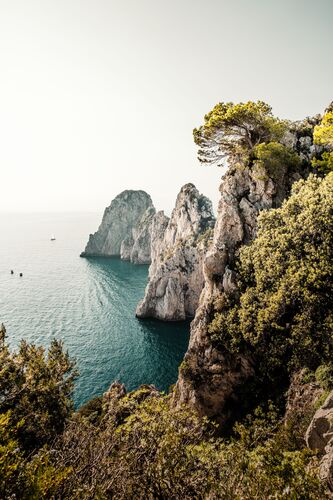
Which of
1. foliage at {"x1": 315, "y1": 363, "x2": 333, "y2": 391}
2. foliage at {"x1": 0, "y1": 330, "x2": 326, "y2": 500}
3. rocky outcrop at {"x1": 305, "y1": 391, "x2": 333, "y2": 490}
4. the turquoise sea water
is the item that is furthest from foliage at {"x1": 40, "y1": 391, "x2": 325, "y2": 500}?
the turquoise sea water

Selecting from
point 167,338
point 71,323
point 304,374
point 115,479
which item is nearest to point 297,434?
point 304,374

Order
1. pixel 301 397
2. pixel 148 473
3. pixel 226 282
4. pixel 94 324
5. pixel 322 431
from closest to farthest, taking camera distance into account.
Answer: pixel 148 473 → pixel 322 431 → pixel 301 397 → pixel 226 282 → pixel 94 324

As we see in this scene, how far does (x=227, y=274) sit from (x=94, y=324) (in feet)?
152

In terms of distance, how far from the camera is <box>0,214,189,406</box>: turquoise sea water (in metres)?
50.8

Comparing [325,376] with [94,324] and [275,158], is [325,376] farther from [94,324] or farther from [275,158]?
[94,324]

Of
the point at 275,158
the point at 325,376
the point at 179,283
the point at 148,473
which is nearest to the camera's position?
the point at 148,473

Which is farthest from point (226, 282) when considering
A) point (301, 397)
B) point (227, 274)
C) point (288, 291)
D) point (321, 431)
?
point (321, 431)

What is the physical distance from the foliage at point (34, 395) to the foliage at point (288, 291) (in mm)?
17602

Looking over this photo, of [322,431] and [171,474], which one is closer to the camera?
[171,474]

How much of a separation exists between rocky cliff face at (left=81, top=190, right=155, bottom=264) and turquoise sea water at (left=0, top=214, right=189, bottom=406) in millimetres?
23903

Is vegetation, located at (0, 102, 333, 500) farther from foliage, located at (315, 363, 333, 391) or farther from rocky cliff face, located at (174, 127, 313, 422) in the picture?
Answer: rocky cliff face, located at (174, 127, 313, 422)

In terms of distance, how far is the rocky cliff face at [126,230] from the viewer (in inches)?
5694

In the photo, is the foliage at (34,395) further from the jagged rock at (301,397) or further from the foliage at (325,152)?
the foliage at (325,152)

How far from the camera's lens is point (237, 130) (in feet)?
122
